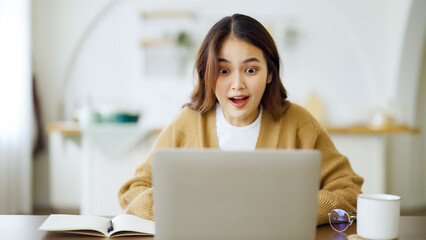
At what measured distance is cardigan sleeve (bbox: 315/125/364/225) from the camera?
4.26 feet

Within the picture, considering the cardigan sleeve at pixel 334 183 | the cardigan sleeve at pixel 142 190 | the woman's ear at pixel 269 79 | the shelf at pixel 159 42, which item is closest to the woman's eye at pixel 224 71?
the woman's ear at pixel 269 79

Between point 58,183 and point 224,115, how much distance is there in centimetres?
337

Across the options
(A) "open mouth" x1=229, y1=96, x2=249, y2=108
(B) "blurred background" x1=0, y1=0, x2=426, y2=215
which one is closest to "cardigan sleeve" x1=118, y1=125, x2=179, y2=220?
(A) "open mouth" x1=229, y1=96, x2=249, y2=108

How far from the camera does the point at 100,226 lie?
1187 mm

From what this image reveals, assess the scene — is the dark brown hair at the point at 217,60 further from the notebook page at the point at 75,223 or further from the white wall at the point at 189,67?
the white wall at the point at 189,67

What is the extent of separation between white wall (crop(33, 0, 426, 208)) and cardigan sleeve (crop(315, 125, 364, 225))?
3084 millimetres

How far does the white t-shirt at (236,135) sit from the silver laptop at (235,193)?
2.15 ft

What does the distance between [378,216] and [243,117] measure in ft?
1.97

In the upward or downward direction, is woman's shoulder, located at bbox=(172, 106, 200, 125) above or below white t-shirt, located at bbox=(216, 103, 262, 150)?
above

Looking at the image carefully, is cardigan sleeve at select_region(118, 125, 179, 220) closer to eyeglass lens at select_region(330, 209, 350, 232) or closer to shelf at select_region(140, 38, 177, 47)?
eyeglass lens at select_region(330, 209, 350, 232)

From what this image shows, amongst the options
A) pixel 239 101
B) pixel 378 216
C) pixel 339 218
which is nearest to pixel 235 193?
pixel 378 216

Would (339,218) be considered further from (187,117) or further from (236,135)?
(187,117)

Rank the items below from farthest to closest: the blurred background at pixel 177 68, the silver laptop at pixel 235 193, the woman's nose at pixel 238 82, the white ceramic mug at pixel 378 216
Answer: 1. the blurred background at pixel 177 68
2. the woman's nose at pixel 238 82
3. the white ceramic mug at pixel 378 216
4. the silver laptop at pixel 235 193

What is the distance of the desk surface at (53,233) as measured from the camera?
1.15 meters
